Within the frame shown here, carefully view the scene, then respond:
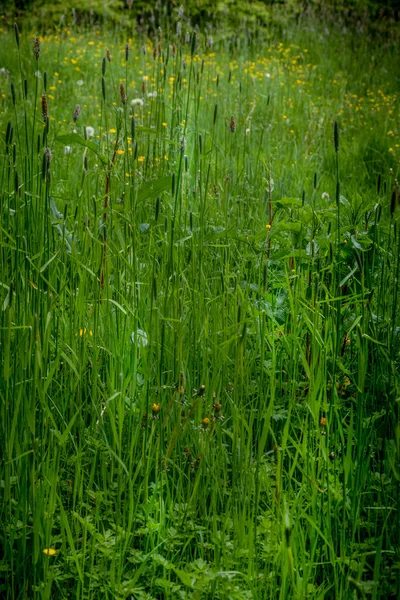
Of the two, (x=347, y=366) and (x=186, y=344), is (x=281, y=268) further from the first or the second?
(x=186, y=344)

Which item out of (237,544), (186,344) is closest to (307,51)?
(186,344)

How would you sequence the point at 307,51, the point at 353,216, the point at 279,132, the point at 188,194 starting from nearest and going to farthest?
the point at 353,216 < the point at 188,194 < the point at 279,132 < the point at 307,51

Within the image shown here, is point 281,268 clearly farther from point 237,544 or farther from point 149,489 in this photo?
point 237,544

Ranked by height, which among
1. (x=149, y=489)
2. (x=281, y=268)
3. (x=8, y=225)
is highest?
(x=8, y=225)

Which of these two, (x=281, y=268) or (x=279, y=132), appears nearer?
(x=281, y=268)

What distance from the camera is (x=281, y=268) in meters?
2.39

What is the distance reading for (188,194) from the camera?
110 inches

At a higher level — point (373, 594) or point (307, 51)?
point (307, 51)

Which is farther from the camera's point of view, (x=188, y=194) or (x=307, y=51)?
(x=307, y=51)

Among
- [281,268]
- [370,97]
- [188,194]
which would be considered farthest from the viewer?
[370,97]

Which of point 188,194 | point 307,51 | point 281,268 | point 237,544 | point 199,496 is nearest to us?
point 237,544

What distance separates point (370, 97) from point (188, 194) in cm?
487

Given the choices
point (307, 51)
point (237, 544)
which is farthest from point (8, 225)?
point (307, 51)

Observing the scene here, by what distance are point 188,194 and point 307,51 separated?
6.52 meters
